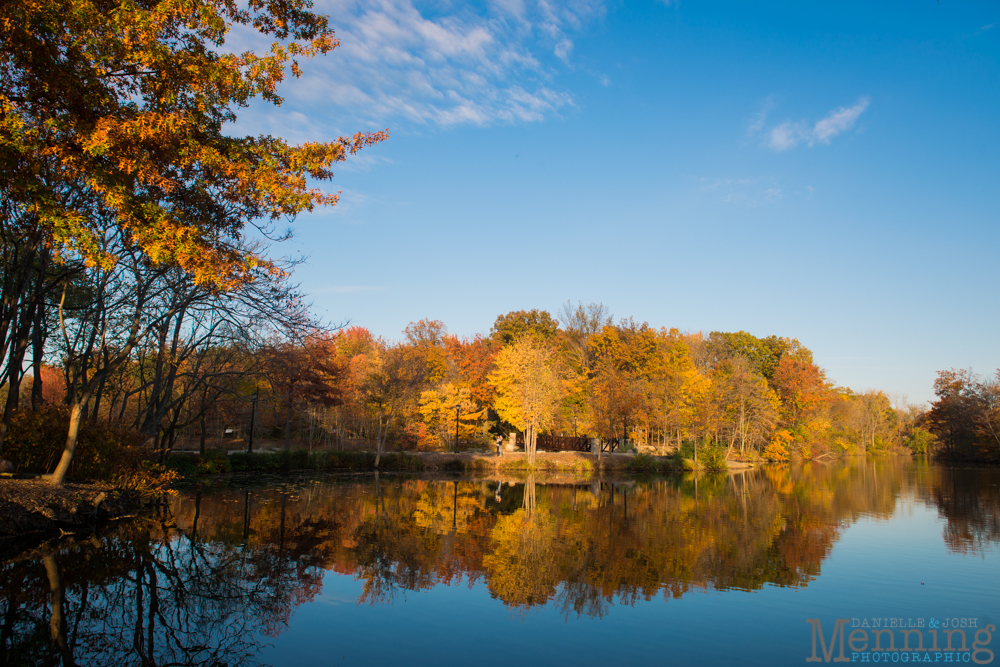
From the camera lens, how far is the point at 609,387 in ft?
115

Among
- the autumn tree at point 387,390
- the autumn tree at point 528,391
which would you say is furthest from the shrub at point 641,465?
the autumn tree at point 387,390

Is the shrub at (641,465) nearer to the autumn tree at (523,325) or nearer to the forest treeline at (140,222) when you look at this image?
the forest treeline at (140,222)

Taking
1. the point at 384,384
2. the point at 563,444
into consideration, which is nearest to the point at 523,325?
the point at 563,444

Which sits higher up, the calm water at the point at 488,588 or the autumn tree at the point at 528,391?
the autumn tree at the point at 528,391

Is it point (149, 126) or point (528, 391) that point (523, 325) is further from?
point (149, 126)

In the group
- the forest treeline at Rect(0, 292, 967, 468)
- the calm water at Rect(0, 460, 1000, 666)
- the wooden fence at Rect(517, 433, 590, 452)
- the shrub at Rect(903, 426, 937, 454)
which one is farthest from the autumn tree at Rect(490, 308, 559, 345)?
the shrub at Rect(903, 426, 937, 454)

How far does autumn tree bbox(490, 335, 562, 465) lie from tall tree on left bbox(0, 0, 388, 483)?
2372 centimetres

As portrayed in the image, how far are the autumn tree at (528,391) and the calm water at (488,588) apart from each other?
49.5 feet

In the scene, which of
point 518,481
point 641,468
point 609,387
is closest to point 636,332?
point 609,387

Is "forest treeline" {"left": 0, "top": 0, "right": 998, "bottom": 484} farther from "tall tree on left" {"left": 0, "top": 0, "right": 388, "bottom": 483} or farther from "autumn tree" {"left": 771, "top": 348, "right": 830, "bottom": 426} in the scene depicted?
"autumn tree" {"left": 771, "top": 348, "right": 830, "bottom": 426}

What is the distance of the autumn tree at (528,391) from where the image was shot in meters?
31.1

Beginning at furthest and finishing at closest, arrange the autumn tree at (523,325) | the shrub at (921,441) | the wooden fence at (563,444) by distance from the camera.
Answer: the shrub at (921,441) < the autumn tree at (523,325) < the wooden fence at (563,444)

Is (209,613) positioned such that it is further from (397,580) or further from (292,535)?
(292,535)

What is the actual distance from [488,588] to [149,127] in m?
7.76
